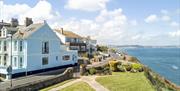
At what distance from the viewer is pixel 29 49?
43.7m

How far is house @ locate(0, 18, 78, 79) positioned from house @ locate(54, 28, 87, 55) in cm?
2130

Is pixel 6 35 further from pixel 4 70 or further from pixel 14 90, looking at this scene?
pixel 14 90

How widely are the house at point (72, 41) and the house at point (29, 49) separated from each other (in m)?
21.3

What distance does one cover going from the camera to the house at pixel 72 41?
72.7 m

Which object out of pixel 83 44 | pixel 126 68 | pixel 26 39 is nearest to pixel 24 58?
pixel 26 39

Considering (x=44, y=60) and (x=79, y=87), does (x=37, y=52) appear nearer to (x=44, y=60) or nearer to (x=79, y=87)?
(x=44, y=60)

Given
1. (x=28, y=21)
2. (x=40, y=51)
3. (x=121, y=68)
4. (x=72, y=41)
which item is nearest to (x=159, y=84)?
(x=121, y=68)

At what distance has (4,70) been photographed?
1539 inches

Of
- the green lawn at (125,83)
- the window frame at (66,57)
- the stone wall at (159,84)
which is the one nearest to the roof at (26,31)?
the window frame at (66,57)

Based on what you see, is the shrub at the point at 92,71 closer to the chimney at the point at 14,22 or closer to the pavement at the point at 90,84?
the pavement at the point at 90,84

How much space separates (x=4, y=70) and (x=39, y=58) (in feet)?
25.8

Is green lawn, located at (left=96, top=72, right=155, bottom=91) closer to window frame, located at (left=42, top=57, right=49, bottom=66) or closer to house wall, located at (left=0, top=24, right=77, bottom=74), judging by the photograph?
house wall, located at (left=0, top=24, right=77, bottom=74)

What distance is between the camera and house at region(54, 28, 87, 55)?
7272cm

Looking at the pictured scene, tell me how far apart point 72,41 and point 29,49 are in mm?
32718
